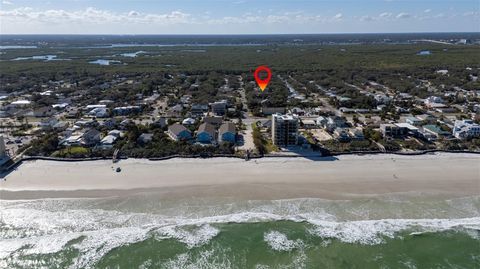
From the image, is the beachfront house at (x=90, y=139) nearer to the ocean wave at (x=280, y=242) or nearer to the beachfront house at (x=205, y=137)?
the beachfront house at (x=205, y=137)

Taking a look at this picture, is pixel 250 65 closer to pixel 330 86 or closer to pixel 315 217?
pixel 330 86

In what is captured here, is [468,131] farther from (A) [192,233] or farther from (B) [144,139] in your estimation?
(B) [144,139]

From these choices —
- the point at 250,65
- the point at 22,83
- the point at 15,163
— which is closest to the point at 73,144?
the point at 15,163

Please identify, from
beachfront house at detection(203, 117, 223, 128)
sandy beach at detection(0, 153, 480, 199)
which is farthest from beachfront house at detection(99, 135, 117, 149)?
beachfront house at detection(203, 117, 223, 128)

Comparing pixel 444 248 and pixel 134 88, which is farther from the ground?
pixel 134 88

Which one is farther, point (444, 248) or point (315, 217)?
point (315, 217)

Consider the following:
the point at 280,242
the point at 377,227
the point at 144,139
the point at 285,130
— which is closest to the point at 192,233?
the point at 280,242

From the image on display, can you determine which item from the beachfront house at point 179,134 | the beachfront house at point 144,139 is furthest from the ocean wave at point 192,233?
the beachfront house at point 179,134
